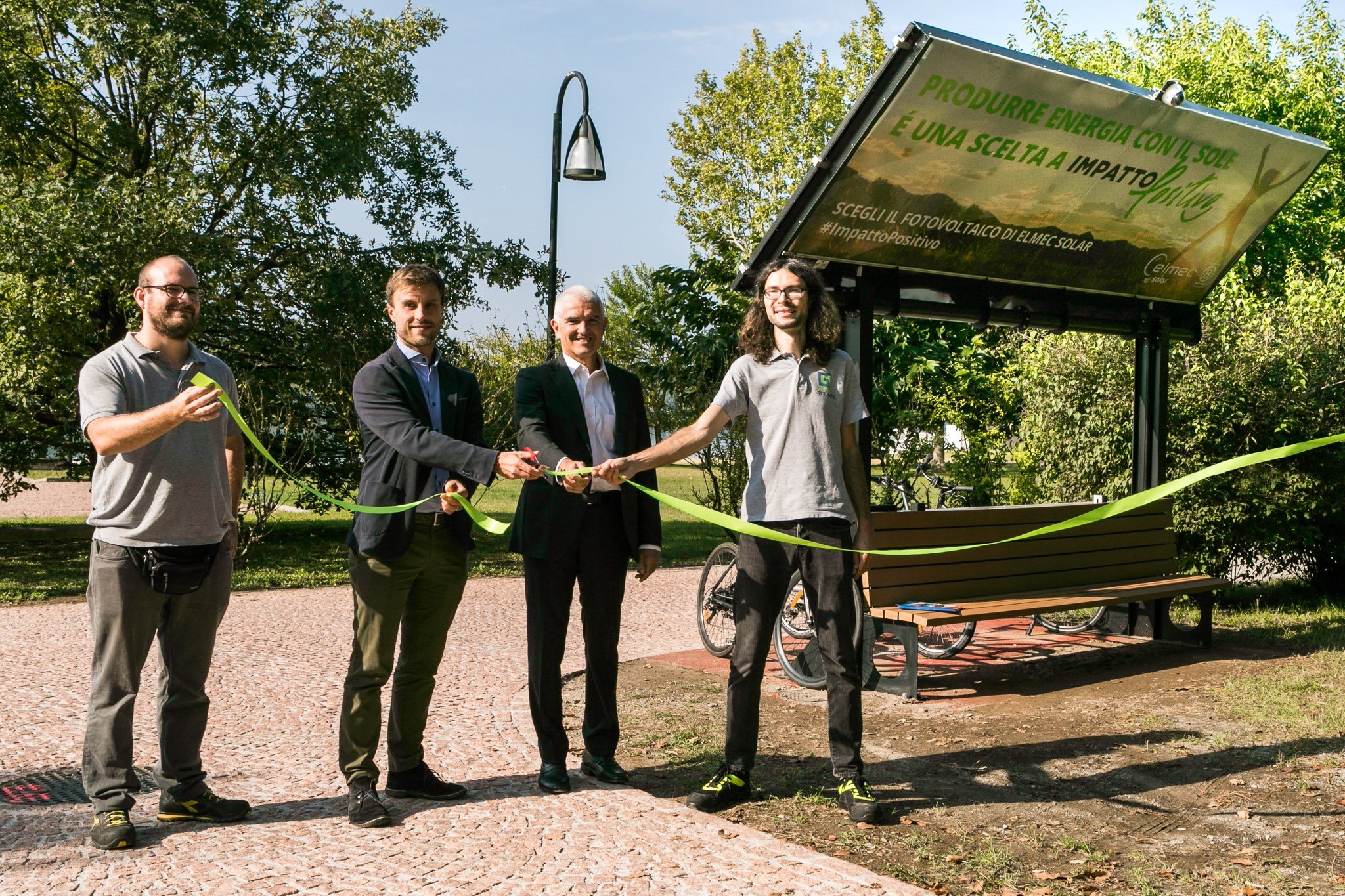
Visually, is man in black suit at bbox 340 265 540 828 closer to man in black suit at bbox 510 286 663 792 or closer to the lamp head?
man in black suit at bbox 510 286 663 792

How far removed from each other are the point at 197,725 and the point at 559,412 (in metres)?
1.80

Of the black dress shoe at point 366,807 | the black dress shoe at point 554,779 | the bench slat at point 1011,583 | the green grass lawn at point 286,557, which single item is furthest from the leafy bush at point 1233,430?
the black dress shoe at point 366,807

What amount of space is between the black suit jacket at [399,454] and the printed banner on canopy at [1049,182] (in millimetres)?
2704

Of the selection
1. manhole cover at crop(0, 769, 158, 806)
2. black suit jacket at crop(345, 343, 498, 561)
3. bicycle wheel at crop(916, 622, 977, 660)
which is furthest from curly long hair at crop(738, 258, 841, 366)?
bicycle wheel at crop(916, 622, 977, 660)

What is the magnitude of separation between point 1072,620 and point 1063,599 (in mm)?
1785

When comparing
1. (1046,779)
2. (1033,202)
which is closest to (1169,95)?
(1033,202)

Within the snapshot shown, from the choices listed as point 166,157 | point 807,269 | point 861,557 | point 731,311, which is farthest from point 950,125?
point 166,157

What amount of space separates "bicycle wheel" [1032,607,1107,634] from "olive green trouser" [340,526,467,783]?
17.9ft

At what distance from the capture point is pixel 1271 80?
80.7ft

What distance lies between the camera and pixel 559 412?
4.73 meters

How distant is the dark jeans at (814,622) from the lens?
4434mm

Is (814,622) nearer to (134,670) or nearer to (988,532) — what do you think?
(134,670)

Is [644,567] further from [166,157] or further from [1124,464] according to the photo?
[166,157]

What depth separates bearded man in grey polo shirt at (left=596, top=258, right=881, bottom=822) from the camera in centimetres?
443
